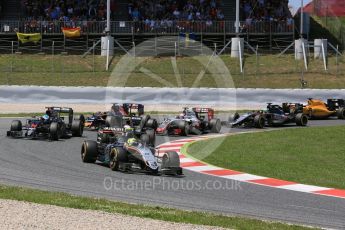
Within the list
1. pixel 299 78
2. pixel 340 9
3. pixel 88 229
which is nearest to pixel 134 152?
pixel 88 229

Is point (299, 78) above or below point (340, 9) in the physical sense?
below

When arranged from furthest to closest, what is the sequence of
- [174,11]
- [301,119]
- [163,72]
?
[174,11]
[163,72]
[301,119]

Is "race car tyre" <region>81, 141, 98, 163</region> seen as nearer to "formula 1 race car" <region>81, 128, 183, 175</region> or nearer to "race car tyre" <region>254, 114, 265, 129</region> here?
"formula 1 race car" <region>81, 128, 183, 175</region>

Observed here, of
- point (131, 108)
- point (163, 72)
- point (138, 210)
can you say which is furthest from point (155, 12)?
point (138, 210)

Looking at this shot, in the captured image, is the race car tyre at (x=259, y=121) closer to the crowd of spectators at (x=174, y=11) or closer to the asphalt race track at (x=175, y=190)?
the asphalt race track at (x=175, y=190)

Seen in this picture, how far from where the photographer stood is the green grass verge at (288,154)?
611 inches

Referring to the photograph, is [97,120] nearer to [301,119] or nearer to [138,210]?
[301,119]

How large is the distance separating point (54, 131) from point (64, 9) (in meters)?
23.1

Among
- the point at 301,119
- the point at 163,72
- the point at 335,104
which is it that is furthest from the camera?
the point at 163,72

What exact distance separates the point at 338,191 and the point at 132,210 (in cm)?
460

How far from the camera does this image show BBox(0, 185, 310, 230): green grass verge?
9.88 metres

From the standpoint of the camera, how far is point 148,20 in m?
41.6

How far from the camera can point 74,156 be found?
1758 centimetres

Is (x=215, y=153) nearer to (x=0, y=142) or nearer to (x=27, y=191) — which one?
(x=0, y=142)
